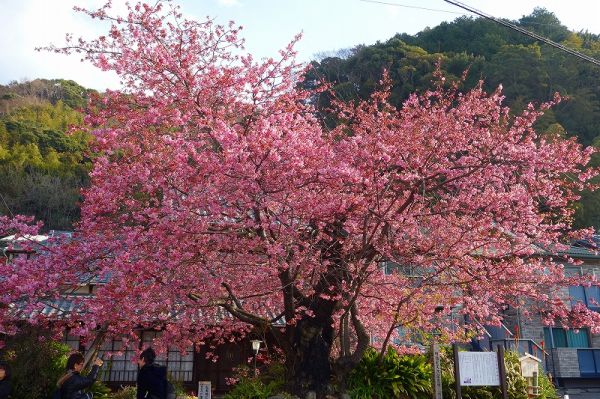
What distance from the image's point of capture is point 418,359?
33.5ft

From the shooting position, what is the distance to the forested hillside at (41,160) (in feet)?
105

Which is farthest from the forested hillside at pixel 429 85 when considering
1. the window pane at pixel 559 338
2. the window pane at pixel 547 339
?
the window pane at pixel 547 339

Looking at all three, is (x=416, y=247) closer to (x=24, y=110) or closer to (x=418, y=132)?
(x=418, y=132)

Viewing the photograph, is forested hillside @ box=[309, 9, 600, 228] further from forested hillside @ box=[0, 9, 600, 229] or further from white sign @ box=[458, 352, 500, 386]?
white sign @ box=[458, 352, 500, 386]

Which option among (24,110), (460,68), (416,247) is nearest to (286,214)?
(416,247)

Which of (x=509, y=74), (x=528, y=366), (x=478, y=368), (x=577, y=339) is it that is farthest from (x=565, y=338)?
(x=509, y=74)

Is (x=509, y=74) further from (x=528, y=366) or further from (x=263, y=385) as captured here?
(x=263, y=385)

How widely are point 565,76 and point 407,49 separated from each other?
9808 millimetres

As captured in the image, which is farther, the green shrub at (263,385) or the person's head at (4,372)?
the green shrub at (263,385)

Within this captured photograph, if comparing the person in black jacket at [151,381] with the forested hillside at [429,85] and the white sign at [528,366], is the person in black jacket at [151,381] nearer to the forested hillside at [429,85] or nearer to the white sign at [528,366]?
the white sign at [528,366]

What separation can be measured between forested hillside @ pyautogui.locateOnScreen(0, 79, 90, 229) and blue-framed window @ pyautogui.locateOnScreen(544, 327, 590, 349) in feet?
75.1

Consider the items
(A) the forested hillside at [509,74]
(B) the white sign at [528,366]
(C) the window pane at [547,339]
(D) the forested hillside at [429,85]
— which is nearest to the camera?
(B) the white sign at [528,366]

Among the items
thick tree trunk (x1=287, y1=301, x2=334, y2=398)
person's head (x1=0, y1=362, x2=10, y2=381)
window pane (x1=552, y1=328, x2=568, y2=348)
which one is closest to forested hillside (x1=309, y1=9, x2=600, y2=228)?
window pane (x1=552, y1=328, x2=568, y2=348)

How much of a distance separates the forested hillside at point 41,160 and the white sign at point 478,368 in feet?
72.2
